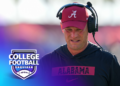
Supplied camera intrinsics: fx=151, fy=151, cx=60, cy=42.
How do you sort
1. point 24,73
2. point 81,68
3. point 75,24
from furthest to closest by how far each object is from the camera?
point 24,73, point 81,68, point 75,24

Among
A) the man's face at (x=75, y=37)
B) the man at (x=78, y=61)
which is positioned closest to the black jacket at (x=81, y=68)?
the man at (x=78, y=61)

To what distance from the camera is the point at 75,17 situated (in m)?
1.30

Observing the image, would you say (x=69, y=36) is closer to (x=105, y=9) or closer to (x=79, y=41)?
(x=79, y=41)

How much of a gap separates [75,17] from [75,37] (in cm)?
18

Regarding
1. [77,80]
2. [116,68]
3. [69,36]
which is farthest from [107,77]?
[69,36]

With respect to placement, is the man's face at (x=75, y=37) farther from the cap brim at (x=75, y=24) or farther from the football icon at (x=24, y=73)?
the football icon at (x=24, y=73)

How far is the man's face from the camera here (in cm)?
127

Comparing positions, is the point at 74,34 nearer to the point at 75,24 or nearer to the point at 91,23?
the point at 75,24

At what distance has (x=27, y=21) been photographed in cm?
271

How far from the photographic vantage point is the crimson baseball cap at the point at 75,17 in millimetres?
1283
